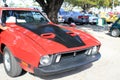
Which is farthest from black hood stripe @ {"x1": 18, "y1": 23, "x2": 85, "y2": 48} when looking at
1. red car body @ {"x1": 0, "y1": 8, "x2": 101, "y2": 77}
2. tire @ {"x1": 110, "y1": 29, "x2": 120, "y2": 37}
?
tire @ {"x1": 110, "y1": 29, "x2": 120, "y2": 37}

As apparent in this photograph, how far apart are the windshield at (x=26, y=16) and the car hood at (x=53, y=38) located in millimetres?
504

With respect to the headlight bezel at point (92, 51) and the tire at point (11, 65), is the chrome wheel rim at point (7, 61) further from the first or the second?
the headlight bezel at point (92, 51)

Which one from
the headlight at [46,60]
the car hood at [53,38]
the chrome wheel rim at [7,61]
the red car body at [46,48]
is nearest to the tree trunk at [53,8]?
the car hood at [53,38]

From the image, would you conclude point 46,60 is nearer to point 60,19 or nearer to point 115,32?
point 115,32

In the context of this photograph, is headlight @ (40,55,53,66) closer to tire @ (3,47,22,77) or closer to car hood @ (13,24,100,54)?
car hood @ (13,24,100,54)

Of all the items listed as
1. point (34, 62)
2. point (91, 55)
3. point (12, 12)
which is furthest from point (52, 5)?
point (34, 62)

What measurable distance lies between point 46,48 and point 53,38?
0.53 m

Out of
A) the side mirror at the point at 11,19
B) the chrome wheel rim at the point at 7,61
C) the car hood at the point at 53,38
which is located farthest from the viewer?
the side mirror at the point at 11,19

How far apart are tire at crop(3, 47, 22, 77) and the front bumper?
68cm

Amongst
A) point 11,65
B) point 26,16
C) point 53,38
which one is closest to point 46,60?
point 53,38

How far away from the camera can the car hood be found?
14.7 ft

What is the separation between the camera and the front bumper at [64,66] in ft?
14.1

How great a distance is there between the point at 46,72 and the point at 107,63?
2726 mm

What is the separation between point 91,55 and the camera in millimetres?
5250
